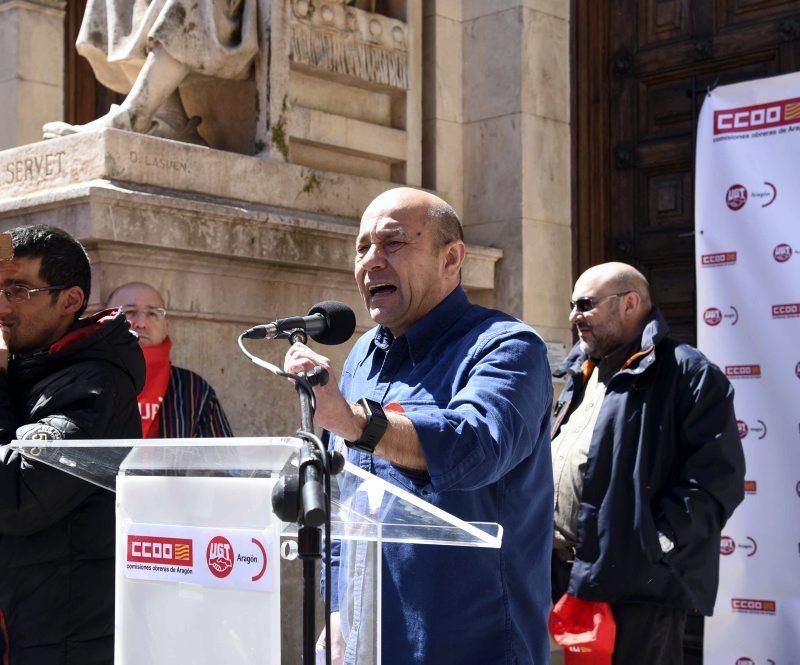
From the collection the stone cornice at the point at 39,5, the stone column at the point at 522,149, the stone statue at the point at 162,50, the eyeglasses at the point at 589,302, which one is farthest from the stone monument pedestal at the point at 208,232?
the stone cornice at the point at 39,5

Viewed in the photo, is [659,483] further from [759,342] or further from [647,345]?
[759,342]

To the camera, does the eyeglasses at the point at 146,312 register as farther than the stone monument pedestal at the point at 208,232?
No

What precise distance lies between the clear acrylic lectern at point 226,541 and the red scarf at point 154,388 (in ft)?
8.76

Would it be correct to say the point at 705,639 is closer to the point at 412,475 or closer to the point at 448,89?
the point at 448,89

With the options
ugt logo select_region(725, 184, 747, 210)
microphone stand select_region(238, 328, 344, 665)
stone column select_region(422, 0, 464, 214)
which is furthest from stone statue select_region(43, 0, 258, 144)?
microphone stand select_region(238, 328, 344, 665)

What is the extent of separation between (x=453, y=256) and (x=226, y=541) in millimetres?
1045

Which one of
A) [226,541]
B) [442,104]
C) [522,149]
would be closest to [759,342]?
[522,149]

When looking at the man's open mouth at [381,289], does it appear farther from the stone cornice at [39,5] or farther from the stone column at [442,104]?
the stone cornice at [39,5]

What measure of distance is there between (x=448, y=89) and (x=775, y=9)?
71.4 inches

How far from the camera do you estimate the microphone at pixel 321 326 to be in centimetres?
259

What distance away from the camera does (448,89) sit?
752cm

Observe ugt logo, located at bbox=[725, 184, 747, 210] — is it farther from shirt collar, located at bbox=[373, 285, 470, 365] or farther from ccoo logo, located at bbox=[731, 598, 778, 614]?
shirt collar, located at bbox=[373, 285, 470, 365]

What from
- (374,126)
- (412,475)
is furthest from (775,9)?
(412,475)

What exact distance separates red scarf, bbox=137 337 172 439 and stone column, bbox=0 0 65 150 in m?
3.29
